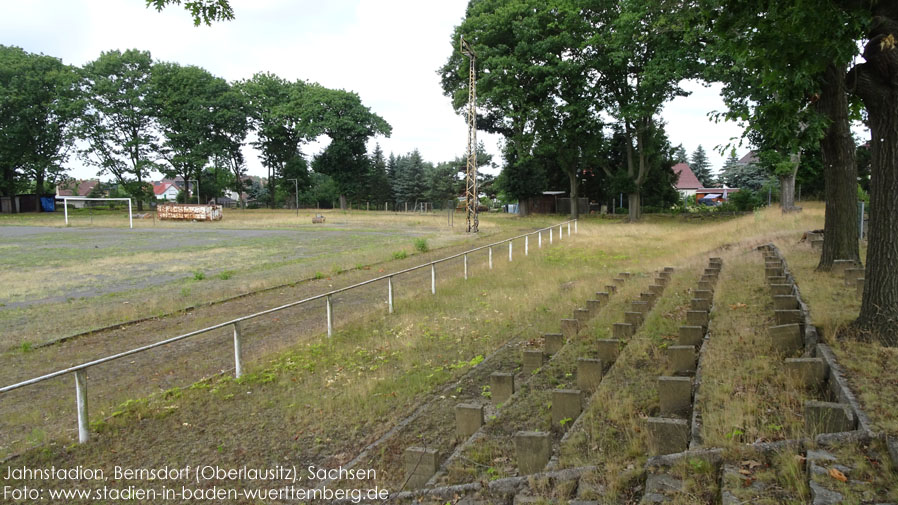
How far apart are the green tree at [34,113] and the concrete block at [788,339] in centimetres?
7146

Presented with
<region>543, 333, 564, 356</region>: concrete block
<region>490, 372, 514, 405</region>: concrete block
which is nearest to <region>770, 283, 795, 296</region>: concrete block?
<region>543, 333, 564, 356</region>: concrete block

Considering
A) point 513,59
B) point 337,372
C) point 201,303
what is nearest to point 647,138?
point 513,59

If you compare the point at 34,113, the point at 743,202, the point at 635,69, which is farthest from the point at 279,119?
the point at 743,202

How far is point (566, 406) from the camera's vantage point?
461 cm

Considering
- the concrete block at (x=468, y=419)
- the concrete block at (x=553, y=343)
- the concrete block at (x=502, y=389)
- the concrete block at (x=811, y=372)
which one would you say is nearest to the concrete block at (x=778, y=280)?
the concrete block at (x=553, y=343)

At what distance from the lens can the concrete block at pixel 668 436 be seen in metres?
3.60

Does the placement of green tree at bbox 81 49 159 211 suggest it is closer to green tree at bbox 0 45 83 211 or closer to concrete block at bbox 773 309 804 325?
green tree at bbox 0 45 83 211

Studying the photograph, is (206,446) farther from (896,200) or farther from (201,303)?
(201,303)

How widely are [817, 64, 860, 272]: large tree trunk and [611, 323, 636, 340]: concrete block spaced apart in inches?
212

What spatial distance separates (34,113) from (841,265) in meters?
73.2

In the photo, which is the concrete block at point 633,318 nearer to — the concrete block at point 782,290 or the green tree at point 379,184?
the concrete block at point 782,290

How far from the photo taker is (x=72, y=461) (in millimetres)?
5277

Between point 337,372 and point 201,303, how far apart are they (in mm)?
7047

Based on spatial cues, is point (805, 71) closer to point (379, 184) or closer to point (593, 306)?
point (593, 306)
